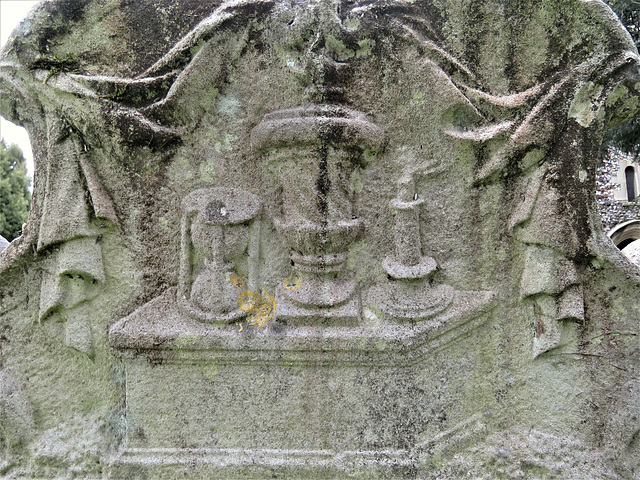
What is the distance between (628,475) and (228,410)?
5.51 ft

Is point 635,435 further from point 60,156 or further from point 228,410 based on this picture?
point 60,156

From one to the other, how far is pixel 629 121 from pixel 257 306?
518 cm

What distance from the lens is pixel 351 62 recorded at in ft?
6.14

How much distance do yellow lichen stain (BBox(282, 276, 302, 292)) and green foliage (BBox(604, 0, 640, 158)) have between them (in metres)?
3.91

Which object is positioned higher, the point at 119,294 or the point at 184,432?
the point at 119,294

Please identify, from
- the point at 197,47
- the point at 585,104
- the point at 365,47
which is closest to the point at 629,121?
the point at 585,104

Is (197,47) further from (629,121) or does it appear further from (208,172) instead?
(629,121)

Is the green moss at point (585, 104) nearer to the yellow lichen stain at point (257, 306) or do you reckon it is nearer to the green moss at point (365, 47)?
the green moss at point (365, 47)

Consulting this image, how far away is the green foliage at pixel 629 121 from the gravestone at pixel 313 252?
10.5 feet

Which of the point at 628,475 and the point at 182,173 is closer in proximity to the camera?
the point at 628,475

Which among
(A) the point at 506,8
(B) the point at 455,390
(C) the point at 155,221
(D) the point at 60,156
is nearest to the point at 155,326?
(C) the point at 155,221

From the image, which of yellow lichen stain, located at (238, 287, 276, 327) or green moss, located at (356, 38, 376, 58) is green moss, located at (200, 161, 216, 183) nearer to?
yellow lichen stain, located at (238, 287, 276, 327)

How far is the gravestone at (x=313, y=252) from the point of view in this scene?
182 centimetres

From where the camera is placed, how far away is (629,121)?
16.3ft
